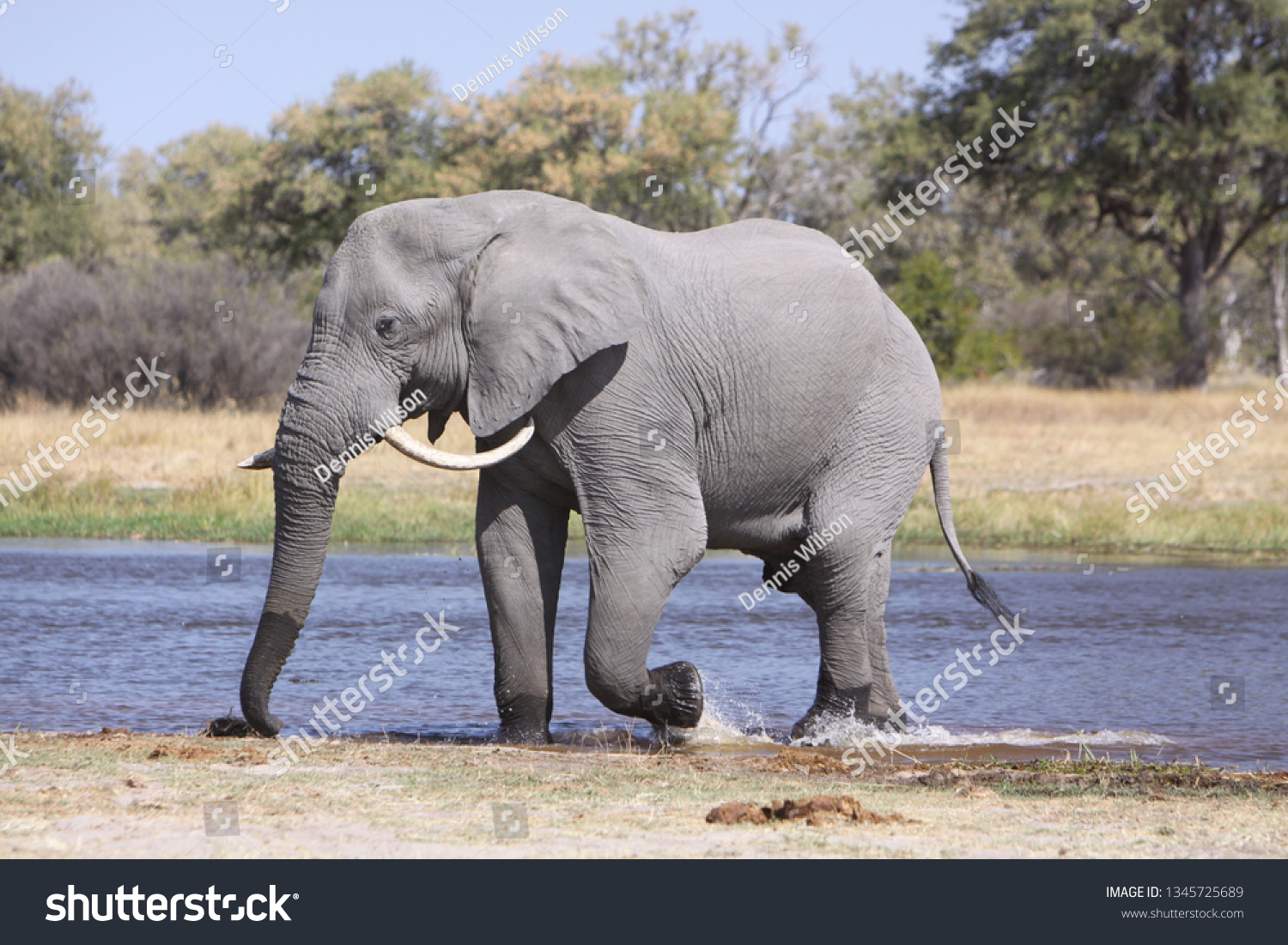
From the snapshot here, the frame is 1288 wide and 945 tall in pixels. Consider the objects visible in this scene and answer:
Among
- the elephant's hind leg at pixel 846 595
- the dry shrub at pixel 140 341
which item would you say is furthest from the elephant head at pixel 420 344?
the dry shrub at pixel 140 341

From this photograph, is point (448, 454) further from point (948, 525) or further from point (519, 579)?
point (948, 525)

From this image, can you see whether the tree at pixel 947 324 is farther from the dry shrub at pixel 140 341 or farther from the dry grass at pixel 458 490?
the dry shrub at pixel 140 341

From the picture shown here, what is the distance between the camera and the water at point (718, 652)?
8039 millimetres

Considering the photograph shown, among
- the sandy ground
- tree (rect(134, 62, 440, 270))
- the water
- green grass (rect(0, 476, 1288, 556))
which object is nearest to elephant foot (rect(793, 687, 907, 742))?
the water

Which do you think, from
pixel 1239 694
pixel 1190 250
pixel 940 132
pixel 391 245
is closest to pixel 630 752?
pixel 391 245

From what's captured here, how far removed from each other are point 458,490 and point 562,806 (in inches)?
503

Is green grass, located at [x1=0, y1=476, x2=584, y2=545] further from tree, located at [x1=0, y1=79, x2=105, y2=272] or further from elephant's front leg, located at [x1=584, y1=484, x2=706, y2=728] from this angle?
tree, located at [x1=0, y1=79, x2=105, y2=272]

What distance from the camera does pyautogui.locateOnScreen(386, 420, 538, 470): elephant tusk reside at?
6688 mm

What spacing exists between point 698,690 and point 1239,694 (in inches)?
139

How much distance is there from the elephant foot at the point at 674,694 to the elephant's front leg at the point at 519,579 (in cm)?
50

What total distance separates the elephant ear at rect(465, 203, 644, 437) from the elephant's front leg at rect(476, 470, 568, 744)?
20.7 inches

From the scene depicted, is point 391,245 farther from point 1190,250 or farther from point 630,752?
point 1190,250

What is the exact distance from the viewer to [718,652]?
1018 cm

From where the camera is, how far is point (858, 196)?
1738 inches
